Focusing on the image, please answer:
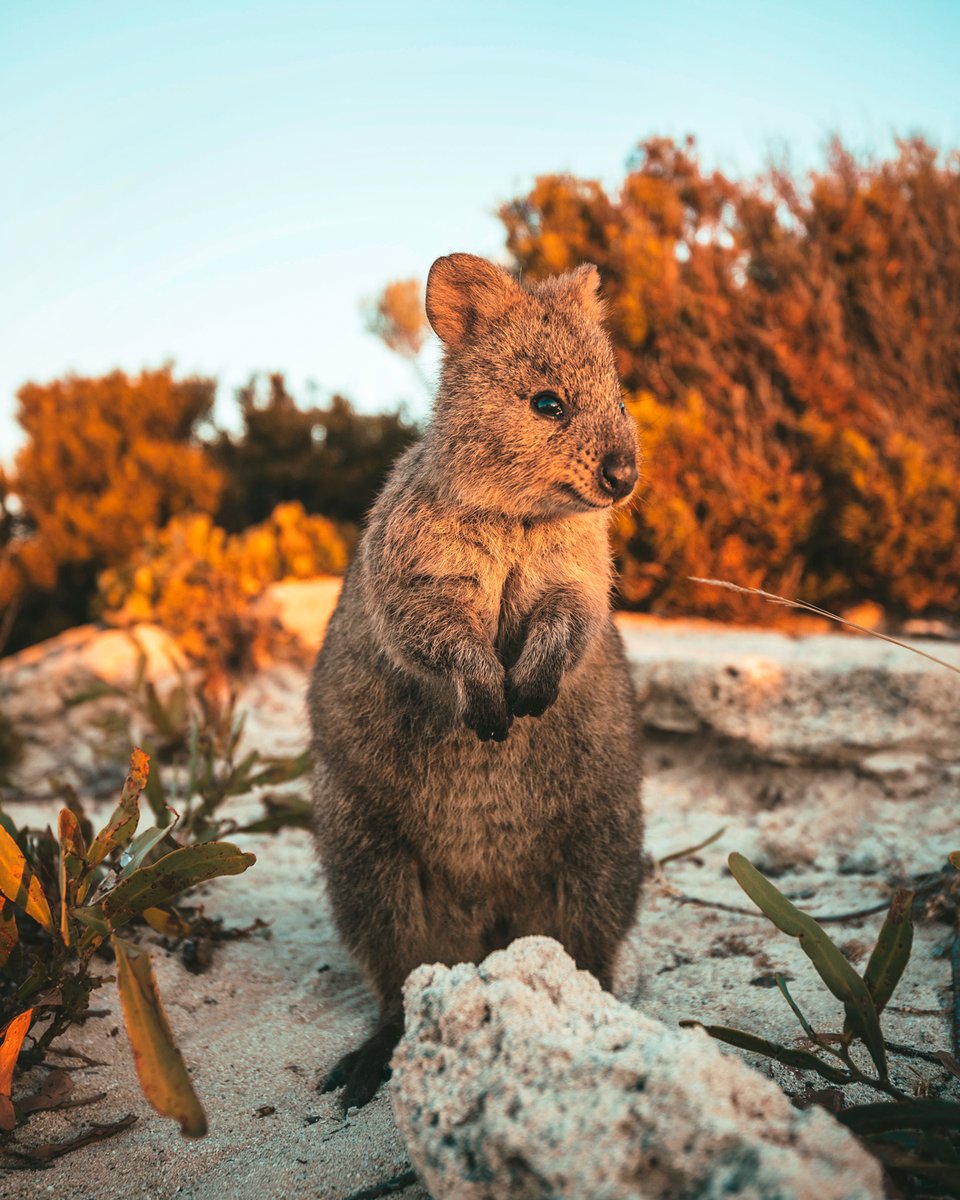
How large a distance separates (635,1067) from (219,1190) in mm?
1041

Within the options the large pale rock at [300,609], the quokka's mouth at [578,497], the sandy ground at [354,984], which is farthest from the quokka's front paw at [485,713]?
the large pale rock at [300,609]

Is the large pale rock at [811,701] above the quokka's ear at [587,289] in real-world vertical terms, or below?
below

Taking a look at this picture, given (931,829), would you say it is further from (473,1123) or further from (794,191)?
(794,191)

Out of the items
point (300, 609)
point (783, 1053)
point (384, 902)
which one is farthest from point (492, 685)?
point (300, 609)

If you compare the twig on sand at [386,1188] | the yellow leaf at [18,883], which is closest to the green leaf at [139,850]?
the yellow leaf at [18,883]

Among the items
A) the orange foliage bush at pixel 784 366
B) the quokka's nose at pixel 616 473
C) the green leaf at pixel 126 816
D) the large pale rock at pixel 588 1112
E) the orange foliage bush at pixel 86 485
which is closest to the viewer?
the large pale rock at pixel 588 1112

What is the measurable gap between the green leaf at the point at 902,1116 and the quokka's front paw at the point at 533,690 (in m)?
1.22

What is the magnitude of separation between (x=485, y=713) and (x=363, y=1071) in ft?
3.30

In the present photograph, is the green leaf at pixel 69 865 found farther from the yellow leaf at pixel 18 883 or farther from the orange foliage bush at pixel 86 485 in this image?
the orange foliage bush at pixel 86 485

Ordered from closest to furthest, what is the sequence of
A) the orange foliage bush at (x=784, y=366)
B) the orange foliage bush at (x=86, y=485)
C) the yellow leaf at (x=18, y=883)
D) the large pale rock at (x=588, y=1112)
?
the large pale rock at (x=588, y=1112) → the yellow leaf at (x=18, y=883) → the orange foliage bush at (x=784, y=366) → the orange foliage bush at (x=86, y=485)

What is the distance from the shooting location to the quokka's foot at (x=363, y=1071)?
93.2 inches

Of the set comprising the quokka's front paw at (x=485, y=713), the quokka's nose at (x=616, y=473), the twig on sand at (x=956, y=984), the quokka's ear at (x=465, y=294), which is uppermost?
the quokka's ear at (x=465, y=294)

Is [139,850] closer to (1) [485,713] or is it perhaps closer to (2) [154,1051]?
(2) [154,1051]

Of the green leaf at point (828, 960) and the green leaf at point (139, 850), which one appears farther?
the green leaf at point (139, 850)
